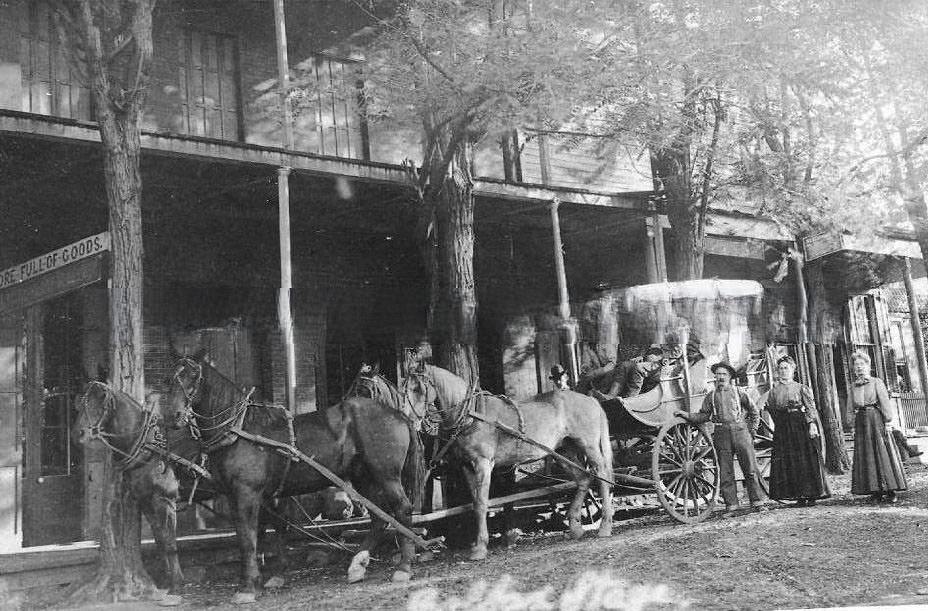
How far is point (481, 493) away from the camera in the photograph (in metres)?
8.55

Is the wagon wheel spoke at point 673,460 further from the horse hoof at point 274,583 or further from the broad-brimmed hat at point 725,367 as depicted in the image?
the horse hoof at point 274,583

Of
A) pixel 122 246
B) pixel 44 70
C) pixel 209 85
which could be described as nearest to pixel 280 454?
pixel 122 246

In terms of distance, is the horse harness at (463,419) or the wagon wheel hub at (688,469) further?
the wagon wheel hub at (688,469)

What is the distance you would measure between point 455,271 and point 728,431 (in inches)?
144

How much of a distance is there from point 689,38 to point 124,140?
671 centimetres

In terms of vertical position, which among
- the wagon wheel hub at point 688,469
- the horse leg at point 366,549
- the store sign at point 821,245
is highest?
the store sign at point 821,245

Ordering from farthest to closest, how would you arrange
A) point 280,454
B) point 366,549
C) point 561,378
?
point 561,378 → point 366,549 → point 280,454

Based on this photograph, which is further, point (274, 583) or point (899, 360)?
point (899, 360)

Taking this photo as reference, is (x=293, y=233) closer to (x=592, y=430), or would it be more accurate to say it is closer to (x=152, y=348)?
(x=152, y=348)

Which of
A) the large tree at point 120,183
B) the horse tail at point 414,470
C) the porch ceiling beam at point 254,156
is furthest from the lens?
the porch ceiling beam at point 254,156

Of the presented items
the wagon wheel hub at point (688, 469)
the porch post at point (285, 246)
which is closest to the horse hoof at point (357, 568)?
the porch post at point (285, 246)

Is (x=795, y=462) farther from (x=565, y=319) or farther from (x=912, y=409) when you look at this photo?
(x=912, y=409)

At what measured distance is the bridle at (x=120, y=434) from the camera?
699 centimetres

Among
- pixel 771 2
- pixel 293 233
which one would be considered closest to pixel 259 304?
pixel 293 233
